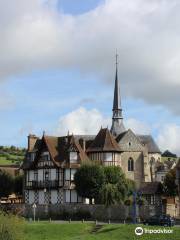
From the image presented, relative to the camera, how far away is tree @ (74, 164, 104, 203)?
85.0m

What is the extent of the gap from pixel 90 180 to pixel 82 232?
17400mm

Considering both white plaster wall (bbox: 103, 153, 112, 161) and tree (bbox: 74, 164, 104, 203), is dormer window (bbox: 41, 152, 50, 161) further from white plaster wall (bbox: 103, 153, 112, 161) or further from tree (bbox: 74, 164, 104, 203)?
white plaster wall (bbox: 103, 153, 112, 161)

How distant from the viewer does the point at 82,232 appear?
68188 millimetres

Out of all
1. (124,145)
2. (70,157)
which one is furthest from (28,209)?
(124,145)

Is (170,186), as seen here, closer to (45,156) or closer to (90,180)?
(90,180)

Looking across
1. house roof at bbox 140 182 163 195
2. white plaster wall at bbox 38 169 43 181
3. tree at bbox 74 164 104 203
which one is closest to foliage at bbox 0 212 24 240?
tree at bbox 74 164 104 203

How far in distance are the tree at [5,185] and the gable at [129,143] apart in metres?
21.1

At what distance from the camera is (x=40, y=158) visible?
93438 mm

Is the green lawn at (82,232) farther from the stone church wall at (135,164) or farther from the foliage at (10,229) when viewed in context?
the stone church wall at (135,164)

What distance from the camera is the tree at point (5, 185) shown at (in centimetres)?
10262

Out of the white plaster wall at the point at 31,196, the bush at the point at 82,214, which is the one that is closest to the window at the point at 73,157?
the white plaster wall at the point at 31,196

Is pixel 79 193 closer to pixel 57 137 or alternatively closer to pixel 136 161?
pixel 57 137

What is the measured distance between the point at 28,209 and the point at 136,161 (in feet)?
93.7

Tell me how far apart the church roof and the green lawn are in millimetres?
25613
